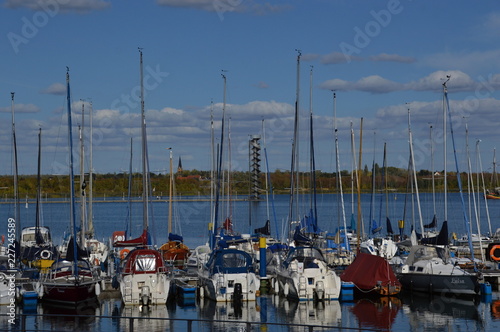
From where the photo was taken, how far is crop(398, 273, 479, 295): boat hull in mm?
39094

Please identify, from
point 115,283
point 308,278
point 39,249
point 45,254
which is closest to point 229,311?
point 308,278

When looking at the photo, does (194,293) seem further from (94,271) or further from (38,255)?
(38,255)

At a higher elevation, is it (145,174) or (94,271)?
(145,174)

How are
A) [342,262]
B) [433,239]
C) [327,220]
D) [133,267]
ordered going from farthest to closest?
[327,220] → [342,262] → [433,239] → [133,267]

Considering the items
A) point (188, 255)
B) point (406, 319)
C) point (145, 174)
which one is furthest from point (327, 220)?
point (406, 319)

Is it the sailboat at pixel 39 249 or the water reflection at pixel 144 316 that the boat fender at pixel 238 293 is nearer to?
the water reflection at pixel 144 316

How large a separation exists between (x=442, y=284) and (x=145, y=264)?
14.7 metres

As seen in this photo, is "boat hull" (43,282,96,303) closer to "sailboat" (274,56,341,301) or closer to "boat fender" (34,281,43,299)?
"boat fender" (34,281,43,299)

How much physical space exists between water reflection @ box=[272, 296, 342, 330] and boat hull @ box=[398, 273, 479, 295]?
5.17 meters

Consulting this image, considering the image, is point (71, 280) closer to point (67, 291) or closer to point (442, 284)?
point (67, 291)

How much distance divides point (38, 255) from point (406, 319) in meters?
23.9


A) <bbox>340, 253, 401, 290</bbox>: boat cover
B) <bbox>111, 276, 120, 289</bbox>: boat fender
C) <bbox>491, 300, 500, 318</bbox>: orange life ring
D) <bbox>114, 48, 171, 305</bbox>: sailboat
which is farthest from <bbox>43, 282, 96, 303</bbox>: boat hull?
<bbox>491, 300, 500, 318</bbox>: orange life ring

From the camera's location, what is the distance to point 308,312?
3609 centimetres

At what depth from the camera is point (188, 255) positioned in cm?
5172
